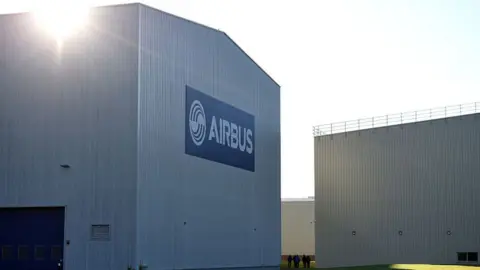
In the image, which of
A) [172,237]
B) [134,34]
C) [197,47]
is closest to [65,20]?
[134,34]

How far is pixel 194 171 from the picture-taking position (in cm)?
4197

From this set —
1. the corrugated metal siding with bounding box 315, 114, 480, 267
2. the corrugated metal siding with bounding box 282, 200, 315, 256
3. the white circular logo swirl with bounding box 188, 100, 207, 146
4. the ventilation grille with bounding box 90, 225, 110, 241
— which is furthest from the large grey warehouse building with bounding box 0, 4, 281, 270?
the corrugated metal siding with bounding box 282, 200, 315, 256

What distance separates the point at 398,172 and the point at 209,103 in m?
20.7

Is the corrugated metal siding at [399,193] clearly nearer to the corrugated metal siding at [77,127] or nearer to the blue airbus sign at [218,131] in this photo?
the blue airbus sign at [218,131]

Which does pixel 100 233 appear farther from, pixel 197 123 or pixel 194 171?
pixel 197 123

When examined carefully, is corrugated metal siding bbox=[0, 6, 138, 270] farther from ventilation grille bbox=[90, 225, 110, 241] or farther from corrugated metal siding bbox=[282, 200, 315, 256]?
corrugated metal siding bbox=[282, 200, 315, 256]

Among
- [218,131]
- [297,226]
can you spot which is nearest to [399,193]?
[218,131]

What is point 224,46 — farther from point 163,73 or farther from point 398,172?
point 398,172

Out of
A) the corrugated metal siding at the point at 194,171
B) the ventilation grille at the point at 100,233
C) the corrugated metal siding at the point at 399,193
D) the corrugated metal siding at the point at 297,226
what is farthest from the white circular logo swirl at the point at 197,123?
the corrugated metal siding at the point at 297,226

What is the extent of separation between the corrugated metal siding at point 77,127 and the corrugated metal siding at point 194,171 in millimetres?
856

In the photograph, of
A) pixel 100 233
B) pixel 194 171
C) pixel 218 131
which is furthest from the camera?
pixel 218 131

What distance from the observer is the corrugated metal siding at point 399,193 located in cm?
5653

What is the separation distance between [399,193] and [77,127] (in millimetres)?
30275

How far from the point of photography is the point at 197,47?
142 ft
